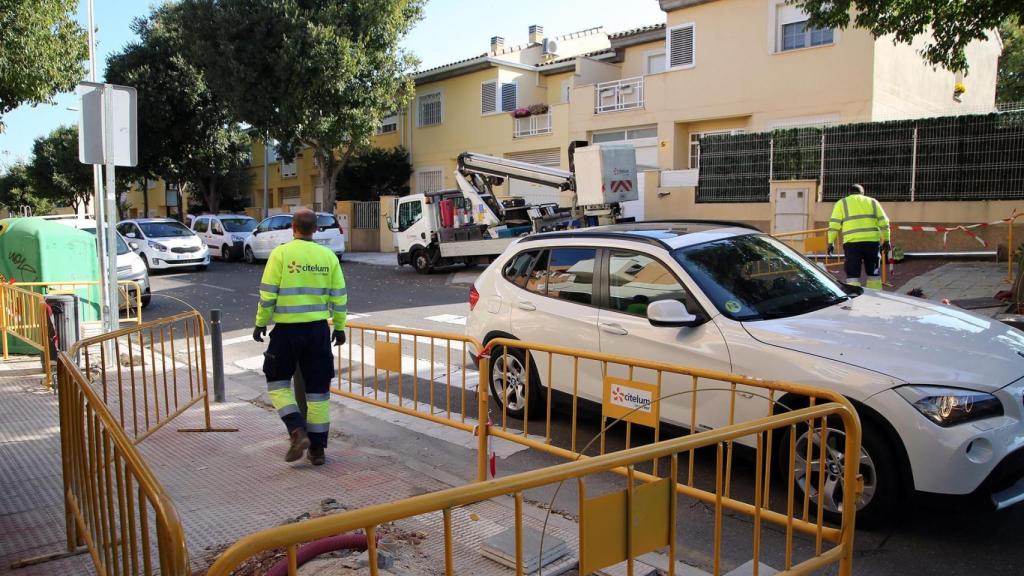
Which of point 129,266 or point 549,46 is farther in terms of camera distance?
point 549,46

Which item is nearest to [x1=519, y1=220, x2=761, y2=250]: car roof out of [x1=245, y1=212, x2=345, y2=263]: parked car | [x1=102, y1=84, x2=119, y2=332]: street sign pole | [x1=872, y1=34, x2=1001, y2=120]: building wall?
[x1=102, y1=84, x2=119, y2=332]: street sign pole

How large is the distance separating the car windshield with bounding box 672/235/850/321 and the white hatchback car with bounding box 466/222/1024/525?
0.5 inches

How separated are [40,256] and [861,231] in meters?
11.2

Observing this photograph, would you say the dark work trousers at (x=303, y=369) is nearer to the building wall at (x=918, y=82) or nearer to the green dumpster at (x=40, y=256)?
the green dumpster at (x=40, y=256)

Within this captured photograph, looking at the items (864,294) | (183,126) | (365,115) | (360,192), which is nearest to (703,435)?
(864,294)

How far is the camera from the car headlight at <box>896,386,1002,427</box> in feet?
13.0

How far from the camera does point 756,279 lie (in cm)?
538

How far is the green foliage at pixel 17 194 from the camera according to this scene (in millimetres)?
65250

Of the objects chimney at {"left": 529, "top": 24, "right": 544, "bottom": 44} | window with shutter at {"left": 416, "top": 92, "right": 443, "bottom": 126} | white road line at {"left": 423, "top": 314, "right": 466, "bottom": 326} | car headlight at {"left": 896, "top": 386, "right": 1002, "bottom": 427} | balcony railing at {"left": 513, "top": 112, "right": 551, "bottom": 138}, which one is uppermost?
chimney at {"left": 529, "top": 24, "right": 544, "bottom": 44}

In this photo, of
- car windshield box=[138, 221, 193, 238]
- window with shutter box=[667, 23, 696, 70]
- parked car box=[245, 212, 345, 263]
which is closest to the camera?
car windshield box=[138, 221, 193, 238]

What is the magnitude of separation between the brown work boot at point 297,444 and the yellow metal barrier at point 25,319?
3.83 meters

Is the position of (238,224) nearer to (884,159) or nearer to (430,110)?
(430,110)

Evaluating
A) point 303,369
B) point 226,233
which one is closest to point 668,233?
point 303,369

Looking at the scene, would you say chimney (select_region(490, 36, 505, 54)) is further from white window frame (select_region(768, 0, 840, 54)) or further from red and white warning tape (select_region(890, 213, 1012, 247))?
red and white warning tape (select_region(890, 213, 1012, 247))
